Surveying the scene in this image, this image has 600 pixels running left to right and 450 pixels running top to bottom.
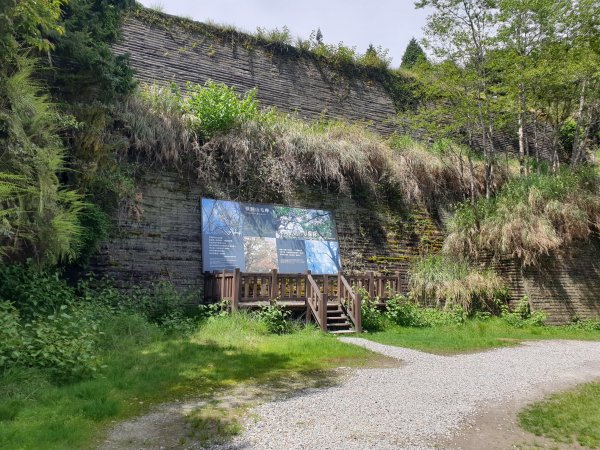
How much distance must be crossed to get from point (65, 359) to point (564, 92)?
601 inches

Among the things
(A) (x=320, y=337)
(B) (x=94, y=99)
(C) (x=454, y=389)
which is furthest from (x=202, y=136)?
(C) (x=454, y=389)

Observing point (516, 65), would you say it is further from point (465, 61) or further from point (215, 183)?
point (215, 183)

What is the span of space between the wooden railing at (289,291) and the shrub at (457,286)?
208cm

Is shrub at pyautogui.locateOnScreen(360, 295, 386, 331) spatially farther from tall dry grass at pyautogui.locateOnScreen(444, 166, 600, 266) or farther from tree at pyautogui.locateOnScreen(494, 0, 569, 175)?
tree at pyautogui.locateOnScreen(494, 0, 569, 175)

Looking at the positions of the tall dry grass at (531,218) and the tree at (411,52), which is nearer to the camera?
the tall dry grass at (531,218)

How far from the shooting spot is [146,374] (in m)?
6.11

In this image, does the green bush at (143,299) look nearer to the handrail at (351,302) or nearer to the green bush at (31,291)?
the green bush at (31,291)

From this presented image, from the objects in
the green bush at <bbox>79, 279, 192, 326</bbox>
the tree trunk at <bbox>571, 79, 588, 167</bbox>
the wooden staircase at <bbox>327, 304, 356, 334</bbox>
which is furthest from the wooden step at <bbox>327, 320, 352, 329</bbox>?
the tree trunk at <bbox>571, 79, 588, 167</bbox>

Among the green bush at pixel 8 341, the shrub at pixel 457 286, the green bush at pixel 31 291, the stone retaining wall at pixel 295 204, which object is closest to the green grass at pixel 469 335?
the shrub at pixel 457 286

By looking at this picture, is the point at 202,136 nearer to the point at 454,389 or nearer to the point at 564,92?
the point at 454,389

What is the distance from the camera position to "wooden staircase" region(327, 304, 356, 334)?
10.3 metres

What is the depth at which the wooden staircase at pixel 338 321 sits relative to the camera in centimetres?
1030

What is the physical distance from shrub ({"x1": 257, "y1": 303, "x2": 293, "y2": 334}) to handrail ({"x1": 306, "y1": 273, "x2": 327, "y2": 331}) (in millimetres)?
626

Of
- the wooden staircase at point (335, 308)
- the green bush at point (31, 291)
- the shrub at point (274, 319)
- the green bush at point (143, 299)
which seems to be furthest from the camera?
the wooden staircase at point (335, 308)
